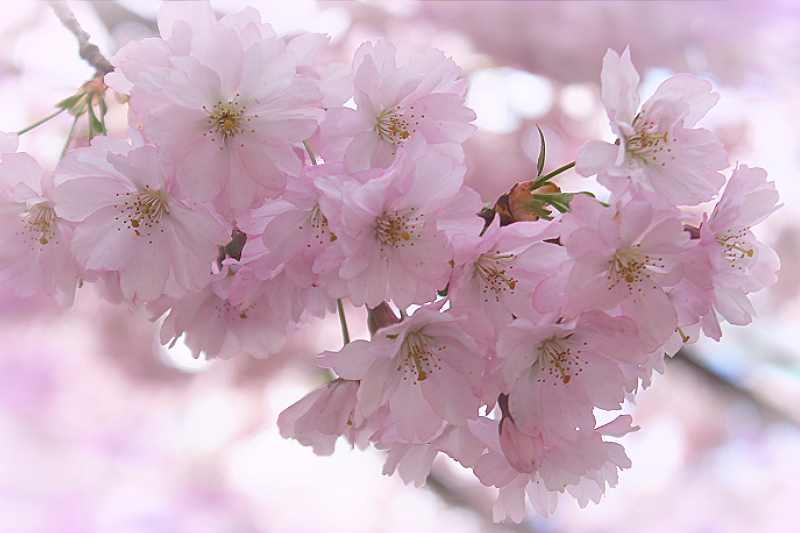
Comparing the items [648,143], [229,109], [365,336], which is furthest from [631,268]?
[365,336]

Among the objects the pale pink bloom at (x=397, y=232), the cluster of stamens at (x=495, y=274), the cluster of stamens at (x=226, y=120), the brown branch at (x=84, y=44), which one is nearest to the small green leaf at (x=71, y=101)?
the brown branch at (x=84, y=44)

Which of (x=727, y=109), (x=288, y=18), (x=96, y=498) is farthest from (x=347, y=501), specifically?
(x=727, y=109)

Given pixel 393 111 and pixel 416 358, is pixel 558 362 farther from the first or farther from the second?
pixel 393 111

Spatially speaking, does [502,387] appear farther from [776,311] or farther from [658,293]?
[776,311]

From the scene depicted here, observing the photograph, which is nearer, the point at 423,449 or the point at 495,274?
the point at 495,274

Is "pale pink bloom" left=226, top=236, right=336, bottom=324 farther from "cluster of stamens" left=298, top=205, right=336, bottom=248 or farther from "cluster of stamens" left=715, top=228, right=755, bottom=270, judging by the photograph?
"cluster of stamens" left=715, top=228, right=755, bottom=270

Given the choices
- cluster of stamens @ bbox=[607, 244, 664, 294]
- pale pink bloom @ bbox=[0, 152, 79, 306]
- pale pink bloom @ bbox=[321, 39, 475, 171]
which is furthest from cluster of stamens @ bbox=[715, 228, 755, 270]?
pale pink bloom @ bbox=[0, 152, 79, 306]
